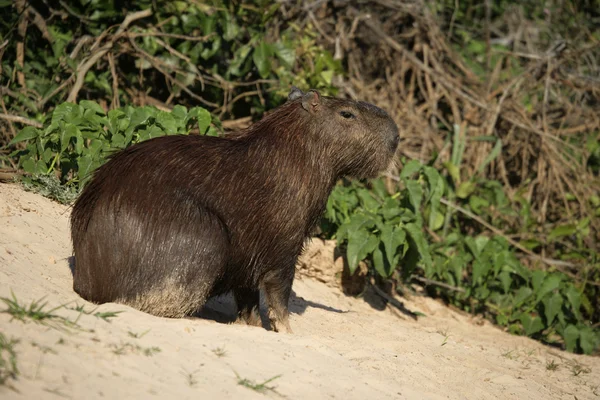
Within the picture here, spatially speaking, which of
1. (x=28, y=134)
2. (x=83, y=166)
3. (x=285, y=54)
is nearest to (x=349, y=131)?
(x=83, y=166)

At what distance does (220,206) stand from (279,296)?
73cm

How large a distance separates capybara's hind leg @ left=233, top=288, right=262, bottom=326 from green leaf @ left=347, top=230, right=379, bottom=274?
4.25ft

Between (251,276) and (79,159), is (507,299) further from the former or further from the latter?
(79,159)

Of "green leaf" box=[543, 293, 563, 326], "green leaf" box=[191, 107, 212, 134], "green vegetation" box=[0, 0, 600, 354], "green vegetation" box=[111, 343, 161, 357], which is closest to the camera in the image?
"green vegetation" box=[111, 343, 161, 357]

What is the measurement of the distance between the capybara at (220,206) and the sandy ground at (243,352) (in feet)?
0.76

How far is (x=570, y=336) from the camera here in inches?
263

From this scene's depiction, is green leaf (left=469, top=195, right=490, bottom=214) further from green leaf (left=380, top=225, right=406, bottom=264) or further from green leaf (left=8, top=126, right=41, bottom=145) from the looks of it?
green leaf (left=8, top=126, right=41, bottom=145)

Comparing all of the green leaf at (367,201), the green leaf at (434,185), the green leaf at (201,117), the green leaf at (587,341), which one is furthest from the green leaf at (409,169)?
the green leaf at (587,341)

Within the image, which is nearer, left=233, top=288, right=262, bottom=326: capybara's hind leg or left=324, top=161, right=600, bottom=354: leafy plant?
left=233, top=288, right=262, bottom=326: capybara's hind leg

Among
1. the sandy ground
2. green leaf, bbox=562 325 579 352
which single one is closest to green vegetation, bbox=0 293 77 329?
the sandy ground

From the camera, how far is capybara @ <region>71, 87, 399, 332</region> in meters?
4.19

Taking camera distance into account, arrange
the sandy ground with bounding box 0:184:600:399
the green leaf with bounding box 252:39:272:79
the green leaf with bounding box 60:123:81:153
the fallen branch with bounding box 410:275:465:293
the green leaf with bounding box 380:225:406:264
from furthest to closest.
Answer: the green leaf with bounding box 252:39:272:79
the fallen branch with bounding box 410:275:465:293
the green leaf with bounding box 380:225:406:264
the green leaf with bounding box 60:123:81:153
the sandy ground with bounding box 0:184:600:399

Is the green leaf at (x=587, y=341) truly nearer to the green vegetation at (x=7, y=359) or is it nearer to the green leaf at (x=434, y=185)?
the green leaf at (x=434, y=185)

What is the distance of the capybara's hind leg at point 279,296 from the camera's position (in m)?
4.78
